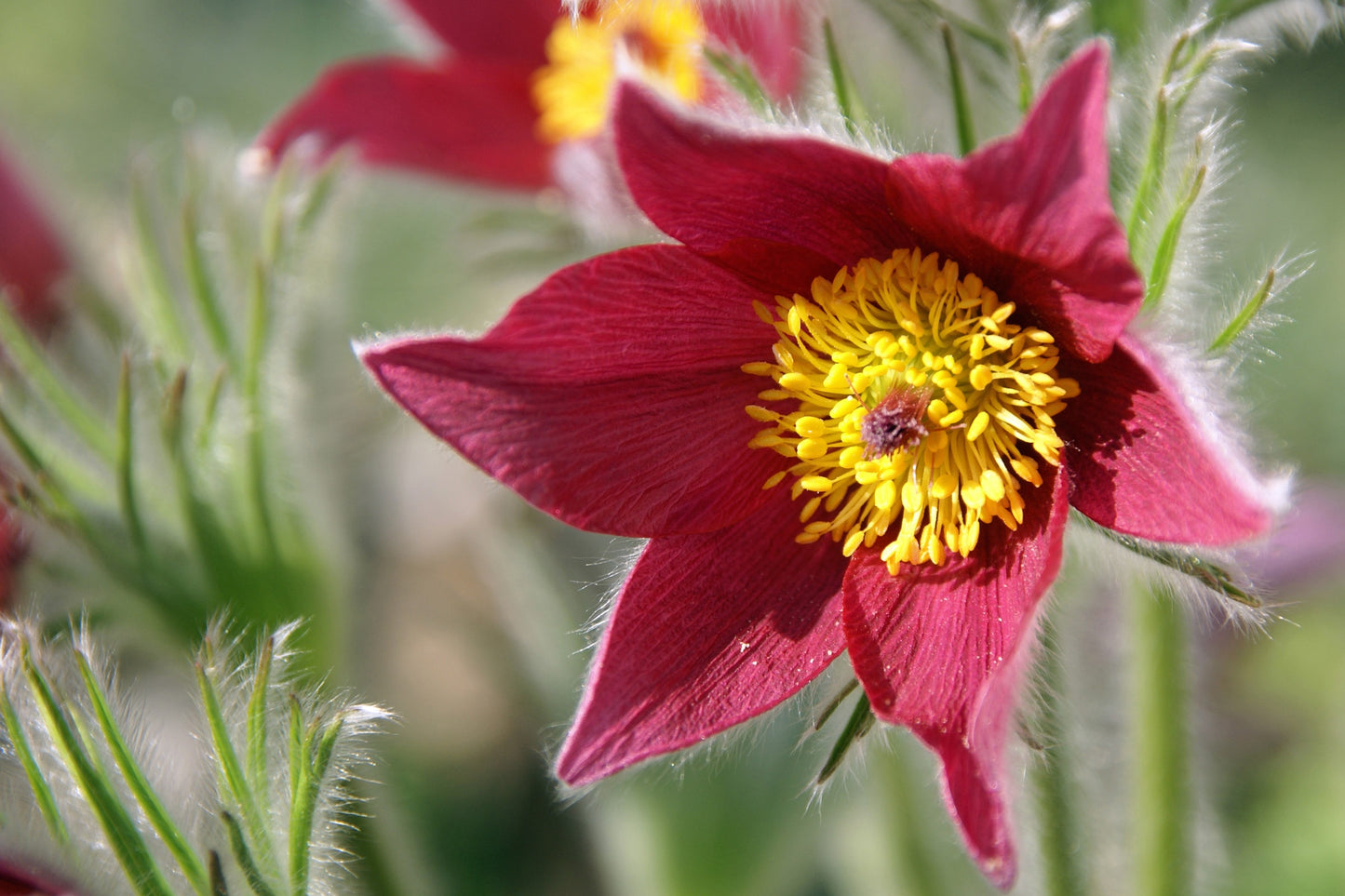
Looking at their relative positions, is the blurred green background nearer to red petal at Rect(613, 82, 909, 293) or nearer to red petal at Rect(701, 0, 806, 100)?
red petal at Rect(701, 0, 806, 100)

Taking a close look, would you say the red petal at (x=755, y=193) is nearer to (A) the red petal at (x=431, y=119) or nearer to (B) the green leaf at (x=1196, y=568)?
(B) the green leaf at (x=1196, y=568)

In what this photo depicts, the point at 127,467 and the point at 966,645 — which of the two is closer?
the point at 966,645

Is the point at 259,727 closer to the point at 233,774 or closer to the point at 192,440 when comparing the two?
the point at 233,774

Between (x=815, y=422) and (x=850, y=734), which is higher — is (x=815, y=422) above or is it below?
above

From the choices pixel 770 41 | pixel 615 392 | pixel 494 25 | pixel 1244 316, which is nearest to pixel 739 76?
pixel 615 392

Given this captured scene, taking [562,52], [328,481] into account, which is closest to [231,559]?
[328,481]

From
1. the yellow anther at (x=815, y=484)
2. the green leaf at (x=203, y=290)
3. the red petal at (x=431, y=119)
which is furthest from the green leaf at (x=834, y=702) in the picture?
the red petal at (x=431, y=119)

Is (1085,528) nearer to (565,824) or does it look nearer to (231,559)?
(231,559)
